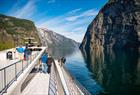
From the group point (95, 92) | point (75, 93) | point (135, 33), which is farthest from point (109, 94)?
point (135, 33)

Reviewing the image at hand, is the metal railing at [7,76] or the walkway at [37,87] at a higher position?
the metal railing at [7,76]

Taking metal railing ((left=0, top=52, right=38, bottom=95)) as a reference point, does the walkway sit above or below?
below

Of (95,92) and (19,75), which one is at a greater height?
(19,75)

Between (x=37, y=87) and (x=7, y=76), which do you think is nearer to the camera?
(x=7, y=76)

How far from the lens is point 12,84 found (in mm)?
15789

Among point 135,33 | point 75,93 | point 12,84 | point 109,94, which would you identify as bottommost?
point 109,94

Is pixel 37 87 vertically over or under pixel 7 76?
under

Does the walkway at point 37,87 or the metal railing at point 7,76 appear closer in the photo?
the metal railing at point 7,76

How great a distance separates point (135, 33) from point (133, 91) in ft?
517

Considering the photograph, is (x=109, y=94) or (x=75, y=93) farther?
(x=109, y=94)

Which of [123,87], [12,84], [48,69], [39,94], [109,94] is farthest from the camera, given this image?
[123,87]

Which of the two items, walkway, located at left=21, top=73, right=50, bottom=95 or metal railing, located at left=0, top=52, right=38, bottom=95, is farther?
walkway, located at left=21, top=73, right=50, bottom=95

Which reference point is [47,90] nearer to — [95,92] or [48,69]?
[48,69]

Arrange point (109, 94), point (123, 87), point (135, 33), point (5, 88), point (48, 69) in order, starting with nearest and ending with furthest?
point (5, 88) < point (48, 69) < point (109, 94) < point (123, 87) < point (135, 33)
